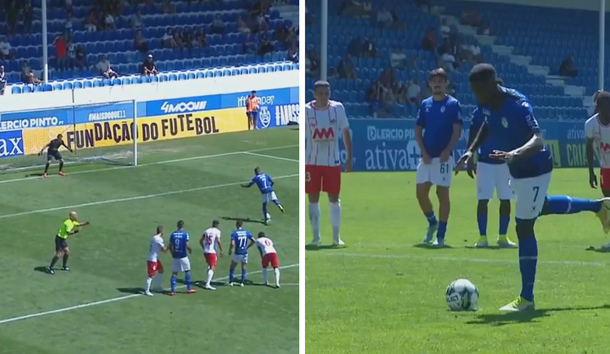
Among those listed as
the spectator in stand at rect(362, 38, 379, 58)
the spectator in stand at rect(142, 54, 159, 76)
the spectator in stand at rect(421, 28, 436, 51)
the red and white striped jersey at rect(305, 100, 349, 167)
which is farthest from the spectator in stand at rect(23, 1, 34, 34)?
the red and white striped jersey at rect(305, 100, 349, 167)

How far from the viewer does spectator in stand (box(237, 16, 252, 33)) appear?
23.1 meters

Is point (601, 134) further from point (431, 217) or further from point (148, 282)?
point (148, 282)

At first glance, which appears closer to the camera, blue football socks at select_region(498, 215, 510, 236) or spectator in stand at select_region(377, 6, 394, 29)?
blue football socks at select_region(498, 215, 510, 236)

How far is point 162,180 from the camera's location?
2069cm

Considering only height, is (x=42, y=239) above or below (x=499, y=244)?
below

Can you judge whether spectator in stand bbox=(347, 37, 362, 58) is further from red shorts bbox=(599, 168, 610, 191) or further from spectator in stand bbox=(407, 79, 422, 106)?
red shorts bbox=(599, 168, 610, 191)

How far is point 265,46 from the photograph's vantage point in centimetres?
2227

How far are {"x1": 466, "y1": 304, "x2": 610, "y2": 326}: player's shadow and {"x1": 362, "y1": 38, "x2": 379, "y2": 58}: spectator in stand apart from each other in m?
13.3

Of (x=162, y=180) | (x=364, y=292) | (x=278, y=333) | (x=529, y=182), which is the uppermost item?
(x=529, y=182)

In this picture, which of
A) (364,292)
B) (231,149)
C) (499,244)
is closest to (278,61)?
(231,149)

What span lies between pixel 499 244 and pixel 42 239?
12.8 meters

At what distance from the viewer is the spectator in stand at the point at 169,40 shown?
75.8ft

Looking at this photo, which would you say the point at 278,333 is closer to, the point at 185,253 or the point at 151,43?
the point at 185,253

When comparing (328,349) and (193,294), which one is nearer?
(328,349)
